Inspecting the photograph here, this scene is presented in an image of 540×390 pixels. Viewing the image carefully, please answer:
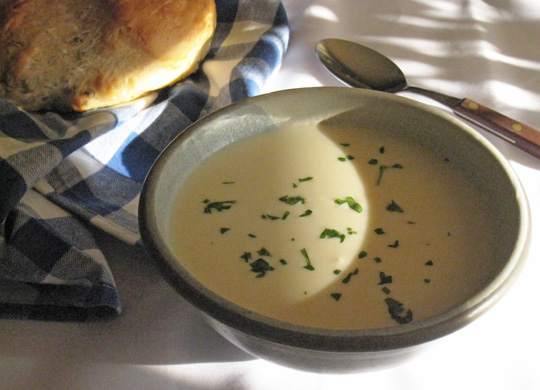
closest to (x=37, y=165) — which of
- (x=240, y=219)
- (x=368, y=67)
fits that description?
(x=240, y=219)

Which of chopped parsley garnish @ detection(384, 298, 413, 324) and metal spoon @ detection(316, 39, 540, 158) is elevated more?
metal spoon @ detection(316, 39, 540, 158)

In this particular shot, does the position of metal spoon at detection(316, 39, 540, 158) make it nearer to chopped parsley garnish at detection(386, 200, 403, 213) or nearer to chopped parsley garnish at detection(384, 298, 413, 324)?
chopped parsley garnish at detection(386, 200, 403, 213)

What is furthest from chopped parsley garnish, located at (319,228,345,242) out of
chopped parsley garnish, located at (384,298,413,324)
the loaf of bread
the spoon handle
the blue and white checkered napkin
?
the loaf of bread

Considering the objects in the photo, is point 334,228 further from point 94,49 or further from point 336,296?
point 94,49

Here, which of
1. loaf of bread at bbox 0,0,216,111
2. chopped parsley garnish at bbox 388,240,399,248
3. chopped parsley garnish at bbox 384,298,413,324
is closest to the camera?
chopped parsley garnish at bbox 384,298,413,324

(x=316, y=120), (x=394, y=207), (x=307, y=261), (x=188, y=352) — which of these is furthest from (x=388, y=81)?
(x=188, y=352)

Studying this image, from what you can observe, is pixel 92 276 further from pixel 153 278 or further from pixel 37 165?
pixel 37 165
